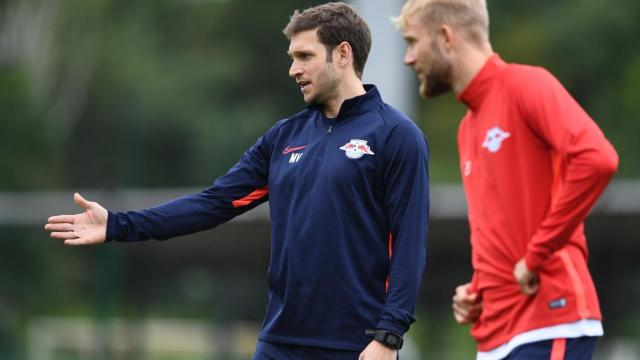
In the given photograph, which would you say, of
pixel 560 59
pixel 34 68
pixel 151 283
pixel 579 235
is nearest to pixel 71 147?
pixel 151 283

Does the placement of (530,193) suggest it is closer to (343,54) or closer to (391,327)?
(391,327)

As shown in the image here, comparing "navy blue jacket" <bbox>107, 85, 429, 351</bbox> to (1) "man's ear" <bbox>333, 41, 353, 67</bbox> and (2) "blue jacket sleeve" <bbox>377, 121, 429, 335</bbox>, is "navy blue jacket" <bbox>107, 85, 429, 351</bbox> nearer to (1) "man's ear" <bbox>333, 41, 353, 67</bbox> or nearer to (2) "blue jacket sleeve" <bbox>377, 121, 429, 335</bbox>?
(2) "blue jacket sleeve" <bbox>377, 121, 429, 335</bbox>

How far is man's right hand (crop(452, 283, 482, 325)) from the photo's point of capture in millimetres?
5395

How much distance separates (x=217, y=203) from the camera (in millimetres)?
5508

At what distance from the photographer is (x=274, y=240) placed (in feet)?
17.3

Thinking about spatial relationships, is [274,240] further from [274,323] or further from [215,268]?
[215,268]

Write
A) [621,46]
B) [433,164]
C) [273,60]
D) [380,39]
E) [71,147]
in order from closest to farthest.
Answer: [380,39] < [71,147] < [433,164] < [621,46] < [273,60]

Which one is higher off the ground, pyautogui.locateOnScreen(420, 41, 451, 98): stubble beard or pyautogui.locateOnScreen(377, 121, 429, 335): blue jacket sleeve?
pyautogui.locateOnScreen(420, 41, 451, 98): stubble beard

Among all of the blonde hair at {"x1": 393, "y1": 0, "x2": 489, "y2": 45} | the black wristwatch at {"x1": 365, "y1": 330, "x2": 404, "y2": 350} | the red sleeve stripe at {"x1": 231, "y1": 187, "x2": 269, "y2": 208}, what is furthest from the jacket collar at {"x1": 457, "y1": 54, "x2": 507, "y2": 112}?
the black wristwatch at {"x1": 365, "y1": 330, "x2": 404, "y2": 350}

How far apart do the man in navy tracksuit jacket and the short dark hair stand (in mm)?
42

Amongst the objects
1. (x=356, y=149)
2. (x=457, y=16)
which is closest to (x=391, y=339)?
(x=356, y=149)

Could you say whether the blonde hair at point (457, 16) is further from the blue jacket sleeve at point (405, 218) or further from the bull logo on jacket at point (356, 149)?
the bull logo on jacket at point (356, 149)

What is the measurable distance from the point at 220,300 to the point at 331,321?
8336mm

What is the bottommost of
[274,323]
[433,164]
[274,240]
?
[433,164]
